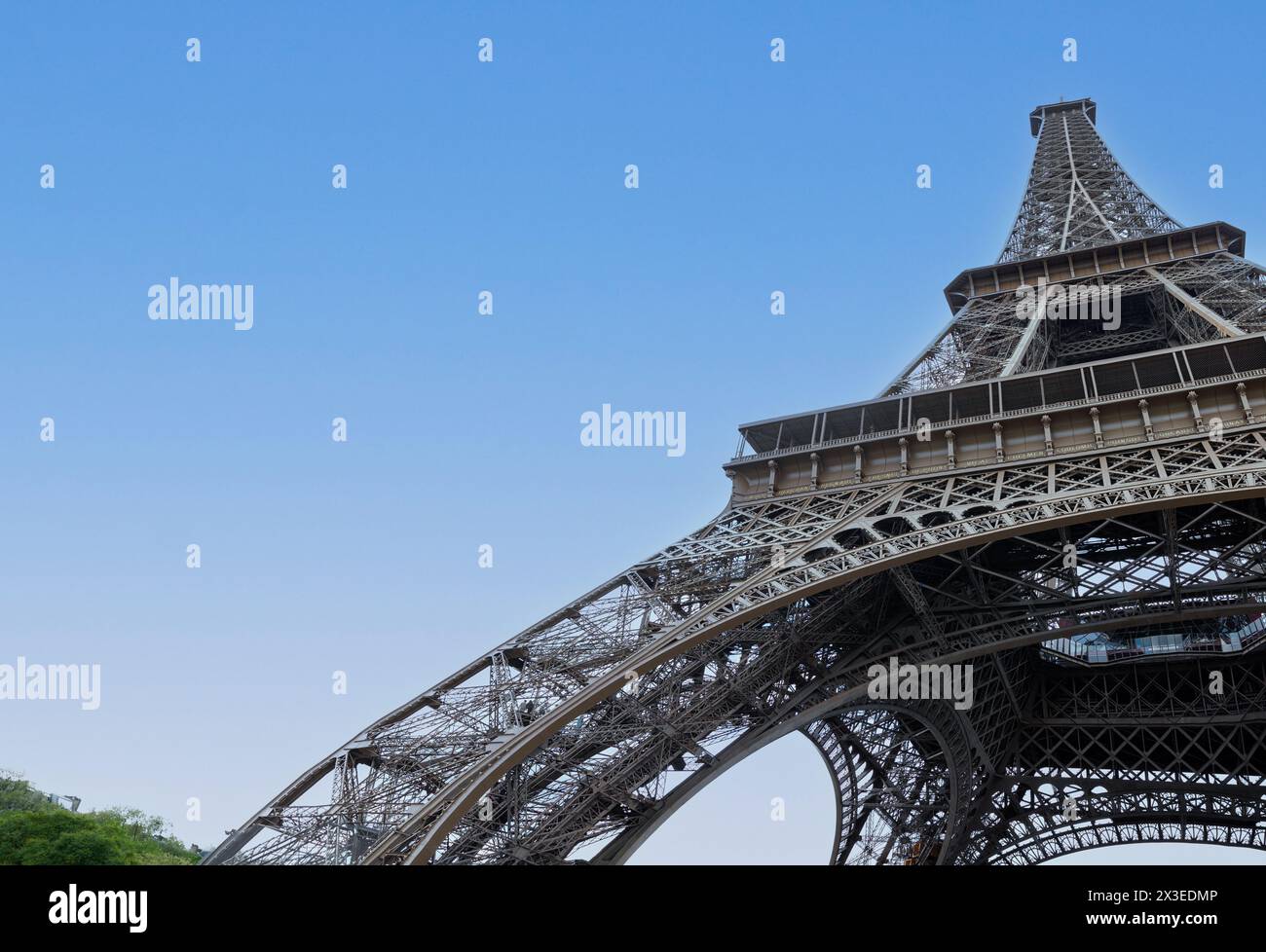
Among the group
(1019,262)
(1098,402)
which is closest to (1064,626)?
(1098,402)

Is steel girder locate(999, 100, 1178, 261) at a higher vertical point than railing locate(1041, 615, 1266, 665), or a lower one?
higher

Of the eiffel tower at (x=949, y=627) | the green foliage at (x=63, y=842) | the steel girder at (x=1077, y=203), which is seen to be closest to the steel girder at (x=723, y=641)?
the eiffel tower at (x=949, y=627)

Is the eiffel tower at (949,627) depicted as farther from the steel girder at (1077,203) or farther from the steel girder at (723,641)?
the steel girder at (1077,203)

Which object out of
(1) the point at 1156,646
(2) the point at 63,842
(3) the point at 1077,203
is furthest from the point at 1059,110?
(2) the point at 63,842

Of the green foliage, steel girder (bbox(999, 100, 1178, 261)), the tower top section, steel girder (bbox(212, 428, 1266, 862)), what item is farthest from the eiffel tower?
the tower top section

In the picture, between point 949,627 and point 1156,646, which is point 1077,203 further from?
point 949,627

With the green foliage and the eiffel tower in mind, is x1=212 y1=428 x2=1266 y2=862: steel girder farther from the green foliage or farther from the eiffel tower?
the green foliage
